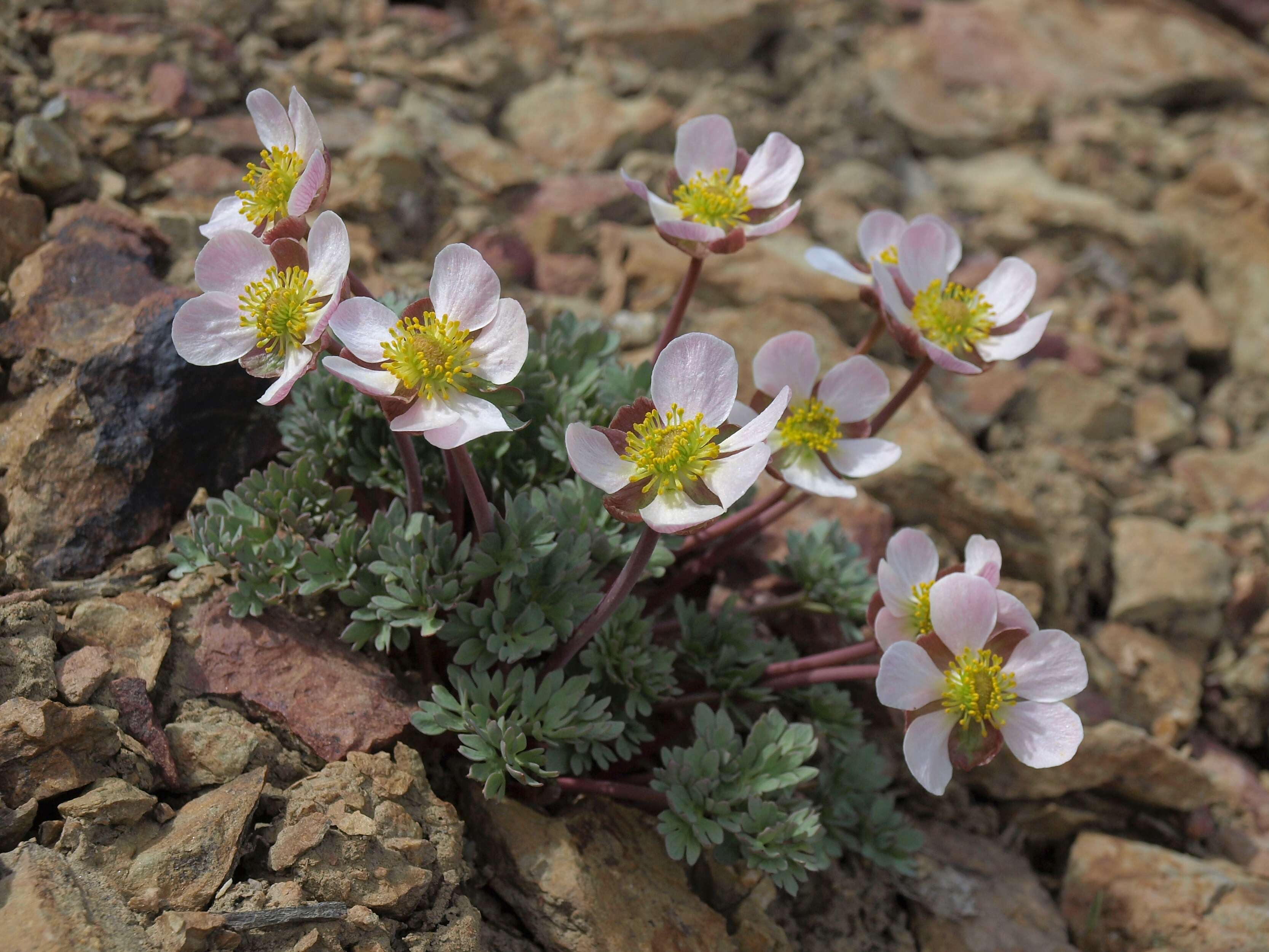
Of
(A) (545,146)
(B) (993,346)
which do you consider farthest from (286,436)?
(A) (545,146)

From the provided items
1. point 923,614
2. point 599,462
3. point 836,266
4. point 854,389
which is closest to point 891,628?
point 923,614

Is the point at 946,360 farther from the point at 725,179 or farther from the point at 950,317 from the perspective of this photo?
the point at 725,179

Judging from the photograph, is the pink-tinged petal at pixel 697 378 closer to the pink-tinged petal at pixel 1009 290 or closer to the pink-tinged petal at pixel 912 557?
the pink-tinged petal at pixel 912 557

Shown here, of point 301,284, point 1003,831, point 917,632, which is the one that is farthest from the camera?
point 1003,831

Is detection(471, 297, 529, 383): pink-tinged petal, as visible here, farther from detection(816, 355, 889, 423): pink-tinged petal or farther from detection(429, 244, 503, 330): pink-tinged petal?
detection(816, 355, 889, 423): pink-tinged petal

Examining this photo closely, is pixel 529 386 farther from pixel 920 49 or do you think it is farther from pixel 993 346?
pixel 920 49

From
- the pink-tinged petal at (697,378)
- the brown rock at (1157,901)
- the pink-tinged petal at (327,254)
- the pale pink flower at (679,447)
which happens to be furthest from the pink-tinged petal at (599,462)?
the brown rock at (1157,901)
